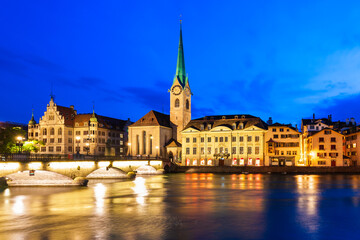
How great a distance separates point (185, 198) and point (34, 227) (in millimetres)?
21350

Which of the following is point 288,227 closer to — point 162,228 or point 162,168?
point 162,228

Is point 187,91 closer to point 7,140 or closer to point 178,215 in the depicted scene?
point 7,140

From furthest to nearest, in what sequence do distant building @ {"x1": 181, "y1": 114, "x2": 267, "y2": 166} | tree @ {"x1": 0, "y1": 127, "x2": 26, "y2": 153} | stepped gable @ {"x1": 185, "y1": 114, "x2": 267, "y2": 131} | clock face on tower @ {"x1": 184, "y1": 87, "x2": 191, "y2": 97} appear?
clock face on tower @ {"x1": 184, "y1": 87, "x2": 191, "y2": 97} → stepped gable @ {"x1": 185, "y1": 114, "x2": 267, "y2": 131} → distant building @ {"x1": 181, "y1": 114, "x2": 267, "y2": 166} → tree @ {"x1": 0, "y1": 127, "x2": 26, "y2": 153}

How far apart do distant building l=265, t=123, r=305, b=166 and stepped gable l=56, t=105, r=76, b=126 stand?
5881 centimetres

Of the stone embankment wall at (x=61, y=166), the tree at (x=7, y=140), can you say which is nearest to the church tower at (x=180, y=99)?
the stone embankment wall at (x=61, y=166)

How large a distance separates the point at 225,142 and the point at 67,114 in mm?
49235

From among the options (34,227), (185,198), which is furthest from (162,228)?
(185,198)

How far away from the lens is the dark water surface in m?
28.3

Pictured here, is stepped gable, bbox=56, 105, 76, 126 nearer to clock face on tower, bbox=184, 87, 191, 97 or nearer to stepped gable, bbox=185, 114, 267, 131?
clock face on tower, bbox=184, 87, 191, 97

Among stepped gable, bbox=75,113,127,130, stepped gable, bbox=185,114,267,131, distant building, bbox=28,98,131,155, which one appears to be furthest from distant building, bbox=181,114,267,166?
stepped gable, bbox=75,113,127,130

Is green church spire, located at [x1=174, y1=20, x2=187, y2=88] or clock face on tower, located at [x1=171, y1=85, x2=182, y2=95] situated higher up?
green church spire, located at [x1=174, y1=20, x2=187, y2=88]

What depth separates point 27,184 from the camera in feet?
198

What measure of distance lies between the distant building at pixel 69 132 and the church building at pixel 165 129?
9.54 meters

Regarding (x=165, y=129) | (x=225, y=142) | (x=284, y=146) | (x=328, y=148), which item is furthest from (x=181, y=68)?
(x=328, y=148)
